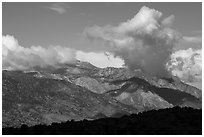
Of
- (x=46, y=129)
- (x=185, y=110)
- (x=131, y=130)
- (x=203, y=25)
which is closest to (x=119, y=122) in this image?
(x=131, y=130)

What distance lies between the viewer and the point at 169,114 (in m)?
65.5

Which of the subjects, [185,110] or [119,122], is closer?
[119,122]

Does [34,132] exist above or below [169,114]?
below

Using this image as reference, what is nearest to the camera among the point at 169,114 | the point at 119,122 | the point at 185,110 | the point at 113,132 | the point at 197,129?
the point at 197,129

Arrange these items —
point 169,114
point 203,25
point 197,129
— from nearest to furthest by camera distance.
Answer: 1. point 203,25
2. point 197,129
3. point 169,114

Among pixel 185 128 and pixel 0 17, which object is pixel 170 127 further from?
pixel 0 17

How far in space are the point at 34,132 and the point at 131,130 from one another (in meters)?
13.3

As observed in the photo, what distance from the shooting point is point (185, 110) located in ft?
230

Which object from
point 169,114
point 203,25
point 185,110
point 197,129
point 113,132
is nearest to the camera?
point 203,25

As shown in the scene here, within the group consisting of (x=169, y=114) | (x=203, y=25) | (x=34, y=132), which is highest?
(x=203, y=25)

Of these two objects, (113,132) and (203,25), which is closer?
(203,25)

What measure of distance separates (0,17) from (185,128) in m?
27.4

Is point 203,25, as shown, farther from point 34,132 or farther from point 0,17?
point 34,132

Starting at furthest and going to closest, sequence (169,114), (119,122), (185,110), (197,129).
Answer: (185,110) < (169,114) < (119,122) < (197,129)
